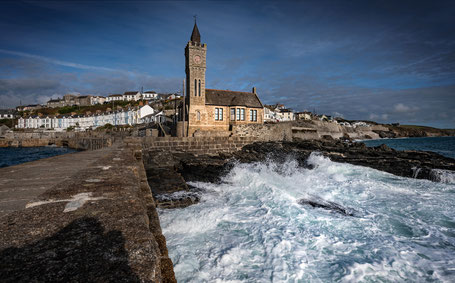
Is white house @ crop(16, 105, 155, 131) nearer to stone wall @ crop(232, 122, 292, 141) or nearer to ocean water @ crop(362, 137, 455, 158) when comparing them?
stone wall @ crop(232, 122, 292, 141)

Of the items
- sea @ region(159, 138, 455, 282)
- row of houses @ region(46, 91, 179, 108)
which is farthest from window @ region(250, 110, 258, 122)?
row of houses @ region(46, 91, 179, 108)

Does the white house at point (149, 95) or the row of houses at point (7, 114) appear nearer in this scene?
the row of houses at point (7, 114)

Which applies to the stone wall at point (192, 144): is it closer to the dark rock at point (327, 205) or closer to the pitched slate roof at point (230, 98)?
the pitched slate roof at point (230, 98)

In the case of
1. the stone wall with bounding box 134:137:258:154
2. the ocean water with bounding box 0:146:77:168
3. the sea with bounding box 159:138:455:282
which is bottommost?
the ocean water with bounding box 0:146:77:168

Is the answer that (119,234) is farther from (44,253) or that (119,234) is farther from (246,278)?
(246,278)

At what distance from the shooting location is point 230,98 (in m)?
34.0

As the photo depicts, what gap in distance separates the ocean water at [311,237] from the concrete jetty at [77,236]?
1.95m

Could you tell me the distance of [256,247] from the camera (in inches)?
173

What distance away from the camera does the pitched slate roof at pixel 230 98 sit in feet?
106

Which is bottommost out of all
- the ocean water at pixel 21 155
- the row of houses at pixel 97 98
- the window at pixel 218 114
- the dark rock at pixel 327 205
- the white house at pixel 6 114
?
the ocean water at pixel 21 155

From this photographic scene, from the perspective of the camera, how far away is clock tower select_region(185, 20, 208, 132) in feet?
99.5

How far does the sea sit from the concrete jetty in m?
2.00

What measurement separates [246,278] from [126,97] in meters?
135

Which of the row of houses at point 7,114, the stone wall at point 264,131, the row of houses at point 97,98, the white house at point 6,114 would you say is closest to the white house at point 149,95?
the row of houses at point 97,98
